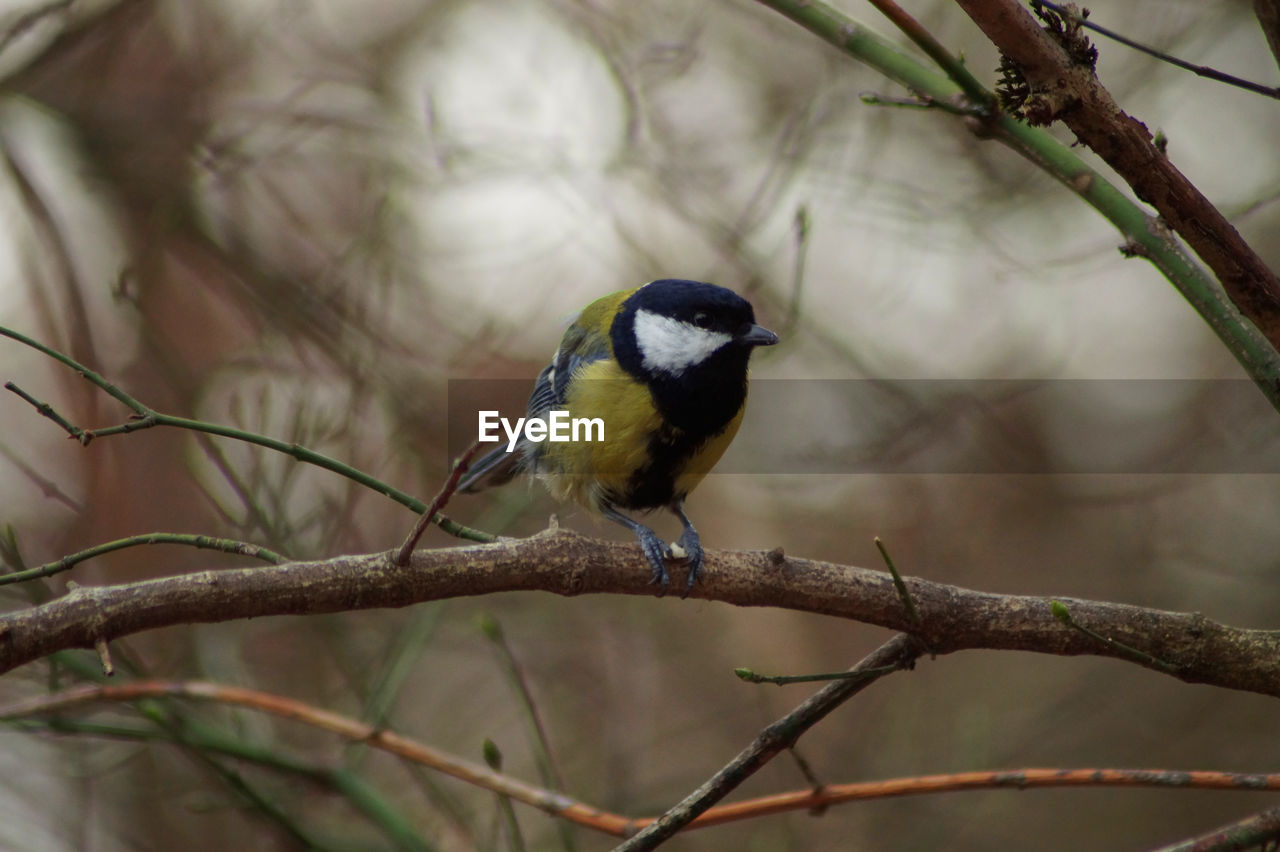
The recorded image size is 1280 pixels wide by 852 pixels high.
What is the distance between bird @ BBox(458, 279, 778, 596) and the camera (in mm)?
2730

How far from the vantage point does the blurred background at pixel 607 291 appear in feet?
11.3

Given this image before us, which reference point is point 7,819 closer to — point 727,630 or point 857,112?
point 727,630

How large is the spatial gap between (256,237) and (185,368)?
677mm

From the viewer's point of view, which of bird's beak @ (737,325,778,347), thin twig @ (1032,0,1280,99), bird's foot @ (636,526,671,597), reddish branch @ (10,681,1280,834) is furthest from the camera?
bird's beak @ (737,325,778,347)

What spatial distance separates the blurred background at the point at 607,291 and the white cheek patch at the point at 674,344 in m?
0.65

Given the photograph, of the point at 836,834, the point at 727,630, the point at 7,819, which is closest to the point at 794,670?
the point at 727,630

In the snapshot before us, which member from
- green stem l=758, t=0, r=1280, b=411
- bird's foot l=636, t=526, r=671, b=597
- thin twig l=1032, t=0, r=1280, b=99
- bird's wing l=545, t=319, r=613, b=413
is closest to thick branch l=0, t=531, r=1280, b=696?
bird's foot l=636, t=526, r=671, b=597

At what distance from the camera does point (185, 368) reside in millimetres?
3443

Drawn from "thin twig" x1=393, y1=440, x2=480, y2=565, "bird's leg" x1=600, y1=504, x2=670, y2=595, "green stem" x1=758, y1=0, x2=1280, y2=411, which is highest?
"green stem" x1=758, y1=0, x2=1280, y2=411

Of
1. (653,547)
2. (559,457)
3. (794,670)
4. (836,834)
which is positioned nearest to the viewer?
(653,547)

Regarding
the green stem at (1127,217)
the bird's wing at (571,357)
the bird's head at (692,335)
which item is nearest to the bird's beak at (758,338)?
the bird's head at (692,335)

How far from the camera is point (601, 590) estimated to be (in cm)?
195

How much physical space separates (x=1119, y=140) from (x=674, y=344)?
149 cm

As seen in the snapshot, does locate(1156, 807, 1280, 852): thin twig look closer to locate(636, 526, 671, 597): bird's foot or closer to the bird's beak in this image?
locate(636, 526, 671, 597): bird's foot
